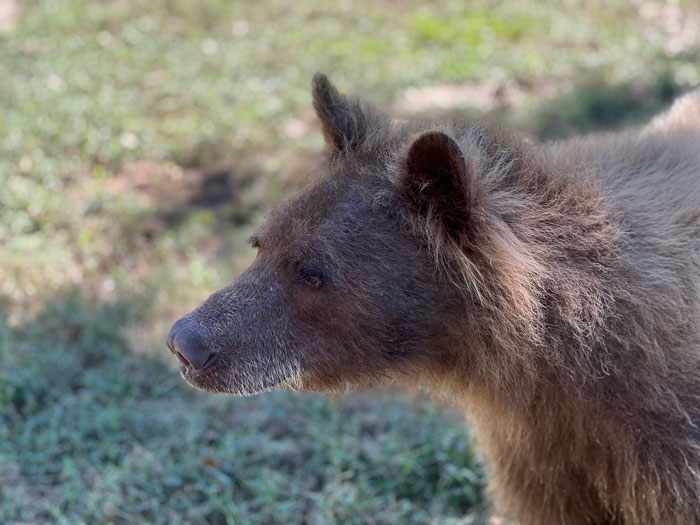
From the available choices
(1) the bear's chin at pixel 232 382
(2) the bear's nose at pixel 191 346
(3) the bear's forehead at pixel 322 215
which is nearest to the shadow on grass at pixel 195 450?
(1) the bear's chin at pixel 232 382

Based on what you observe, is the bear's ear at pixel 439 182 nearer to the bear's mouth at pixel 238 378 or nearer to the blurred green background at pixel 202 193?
the bear's mouth at pixel 238 378

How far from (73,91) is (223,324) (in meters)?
6.20

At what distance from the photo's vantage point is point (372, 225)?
8.97 ft

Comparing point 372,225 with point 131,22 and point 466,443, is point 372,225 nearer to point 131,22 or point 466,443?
point 466,443

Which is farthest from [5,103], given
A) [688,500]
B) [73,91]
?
[688,500]

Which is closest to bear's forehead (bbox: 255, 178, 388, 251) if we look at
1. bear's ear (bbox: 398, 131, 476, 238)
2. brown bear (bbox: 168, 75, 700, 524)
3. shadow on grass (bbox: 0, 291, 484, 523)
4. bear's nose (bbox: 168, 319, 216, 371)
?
brown bear (bbox: 168, 75, 700, 524)

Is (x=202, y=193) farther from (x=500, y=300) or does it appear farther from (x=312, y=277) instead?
(x=500, y=300)

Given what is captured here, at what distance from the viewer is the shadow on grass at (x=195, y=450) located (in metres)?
3.87

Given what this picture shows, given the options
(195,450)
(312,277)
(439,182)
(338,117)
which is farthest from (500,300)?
(195,450)

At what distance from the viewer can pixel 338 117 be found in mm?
3000

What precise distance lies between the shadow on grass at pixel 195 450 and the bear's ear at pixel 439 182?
5.83 ft

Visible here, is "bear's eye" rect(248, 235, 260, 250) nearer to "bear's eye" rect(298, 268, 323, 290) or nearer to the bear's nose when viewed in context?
"bear's eye" rect(298, 268, 323, 290)

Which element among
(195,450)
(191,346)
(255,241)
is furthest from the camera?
(195,450)

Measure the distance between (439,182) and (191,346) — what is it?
0.97 m
